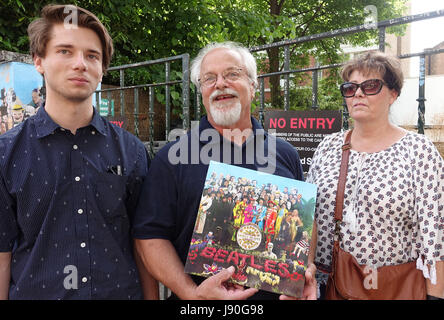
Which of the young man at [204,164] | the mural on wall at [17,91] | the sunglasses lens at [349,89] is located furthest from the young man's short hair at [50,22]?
the mural on wall at [17,91]

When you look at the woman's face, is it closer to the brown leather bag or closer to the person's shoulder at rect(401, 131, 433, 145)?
the person's shoulder at rect(401, 131, 433, 145)

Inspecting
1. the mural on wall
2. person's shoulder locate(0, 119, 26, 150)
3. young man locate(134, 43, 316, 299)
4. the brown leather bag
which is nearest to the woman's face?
young man locate(134, 43, 316, 299)

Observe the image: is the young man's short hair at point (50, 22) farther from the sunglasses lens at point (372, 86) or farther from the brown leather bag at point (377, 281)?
the brown leather bag at point (377, 281)

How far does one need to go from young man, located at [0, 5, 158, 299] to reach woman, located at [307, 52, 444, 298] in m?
1.06

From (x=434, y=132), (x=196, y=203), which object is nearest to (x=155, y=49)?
(x=434, y=132)

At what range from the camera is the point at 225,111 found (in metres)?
1.96

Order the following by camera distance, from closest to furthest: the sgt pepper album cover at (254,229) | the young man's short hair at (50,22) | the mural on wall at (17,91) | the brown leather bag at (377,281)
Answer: the sgt pepper album cover at (254,229) → the young man's short hair at (50,22) → the brown leather bag at (377,281) → the mural on wall at (17,91)

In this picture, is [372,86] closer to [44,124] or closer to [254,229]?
[254,229]

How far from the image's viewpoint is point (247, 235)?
1547mm

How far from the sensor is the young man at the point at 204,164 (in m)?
1.67

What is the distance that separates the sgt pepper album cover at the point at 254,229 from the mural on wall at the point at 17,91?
354cm

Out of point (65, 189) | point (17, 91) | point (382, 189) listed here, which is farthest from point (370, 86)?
point (17, 91)

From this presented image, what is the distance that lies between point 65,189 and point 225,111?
0.92m
